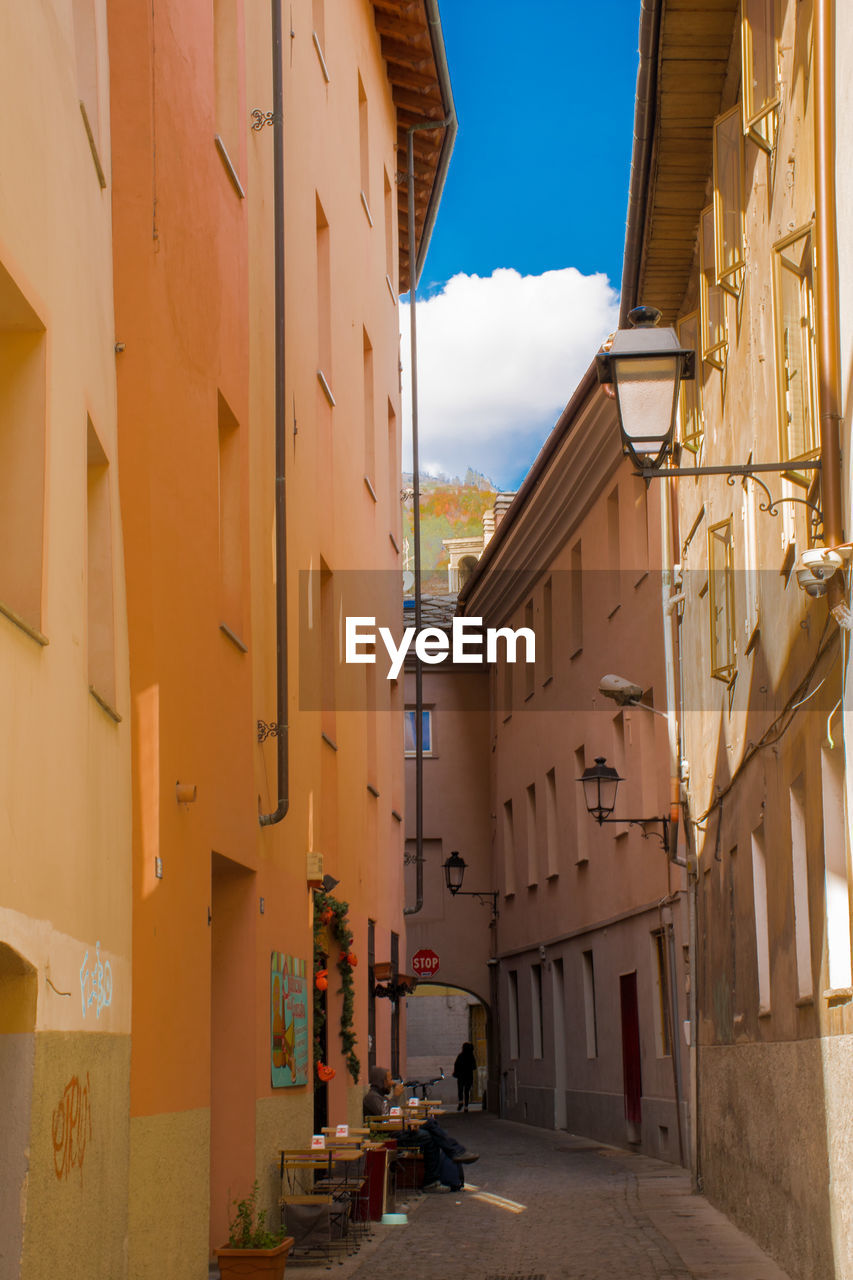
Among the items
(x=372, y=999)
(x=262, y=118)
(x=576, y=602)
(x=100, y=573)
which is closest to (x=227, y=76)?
(x=262, y=118)

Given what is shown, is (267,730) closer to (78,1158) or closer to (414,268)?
(78,1158)

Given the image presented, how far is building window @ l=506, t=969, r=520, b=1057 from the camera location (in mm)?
33031

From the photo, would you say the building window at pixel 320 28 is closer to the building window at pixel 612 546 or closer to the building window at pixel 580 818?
the building window at pixel 612 546

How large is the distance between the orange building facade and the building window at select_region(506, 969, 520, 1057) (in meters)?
13.1

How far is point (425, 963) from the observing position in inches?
1324

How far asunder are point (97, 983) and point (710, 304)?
31.7 ft

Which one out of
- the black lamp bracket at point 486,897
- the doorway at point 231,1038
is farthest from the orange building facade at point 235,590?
the black lamp bracket at point 486,897

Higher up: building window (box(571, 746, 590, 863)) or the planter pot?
building window (box(571, 746, 590, 863))

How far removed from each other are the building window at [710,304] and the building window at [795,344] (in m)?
4.36

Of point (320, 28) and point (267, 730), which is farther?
point (320, 28)

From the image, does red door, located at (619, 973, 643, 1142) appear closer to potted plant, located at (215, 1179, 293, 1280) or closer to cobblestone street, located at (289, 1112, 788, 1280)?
cobblestone street, located at (289, 1112, 788, 1280)

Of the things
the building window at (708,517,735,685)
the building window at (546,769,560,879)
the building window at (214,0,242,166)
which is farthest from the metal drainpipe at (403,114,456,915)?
the building window at (214,0,242,166)

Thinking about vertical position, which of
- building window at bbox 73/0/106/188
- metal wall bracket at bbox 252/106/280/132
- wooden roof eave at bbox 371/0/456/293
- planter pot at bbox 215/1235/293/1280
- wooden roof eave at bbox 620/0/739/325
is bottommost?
planter pot at bbox 215/1235/293/1280

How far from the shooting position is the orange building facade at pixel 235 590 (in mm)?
9266
